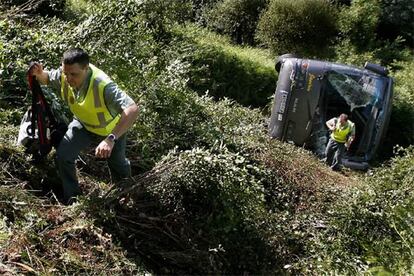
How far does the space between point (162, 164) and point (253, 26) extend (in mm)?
14966

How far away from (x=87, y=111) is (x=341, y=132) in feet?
21.8

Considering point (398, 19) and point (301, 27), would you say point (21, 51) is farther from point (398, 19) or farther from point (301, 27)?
point (398, 19)

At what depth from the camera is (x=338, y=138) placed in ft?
33.1

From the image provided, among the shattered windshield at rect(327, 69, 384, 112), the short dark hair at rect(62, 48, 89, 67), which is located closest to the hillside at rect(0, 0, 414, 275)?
the short dark hair at rect(62, 48, 89, 67)

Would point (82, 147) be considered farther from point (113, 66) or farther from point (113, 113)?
point (113, 66)

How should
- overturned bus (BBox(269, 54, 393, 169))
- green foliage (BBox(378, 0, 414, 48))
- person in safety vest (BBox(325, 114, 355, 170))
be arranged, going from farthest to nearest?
green foliage (BBox(378, 0, 414, 48)) < overturned bus (BBox(269, 54, 393, 169)) < person in safety vest (BBox(325, 114, 355, 170))

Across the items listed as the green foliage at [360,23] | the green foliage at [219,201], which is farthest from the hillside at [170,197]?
the green foliage at [360,23]

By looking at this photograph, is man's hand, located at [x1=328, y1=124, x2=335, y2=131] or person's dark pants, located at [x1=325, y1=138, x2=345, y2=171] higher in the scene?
man's hand, located at [x1=328, y1=124, x2=335, y2=131]

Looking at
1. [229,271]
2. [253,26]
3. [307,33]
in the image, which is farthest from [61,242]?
[253,26]

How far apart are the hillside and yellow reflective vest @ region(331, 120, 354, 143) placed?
210 cm

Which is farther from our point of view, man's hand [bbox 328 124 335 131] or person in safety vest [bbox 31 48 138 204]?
man's hand [bbox 328 124 335 131]

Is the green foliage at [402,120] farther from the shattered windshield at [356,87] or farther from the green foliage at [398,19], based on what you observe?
the green foliage at [398,19]

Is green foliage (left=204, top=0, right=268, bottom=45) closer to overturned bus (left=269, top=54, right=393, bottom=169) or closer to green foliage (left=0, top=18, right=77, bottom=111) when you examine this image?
overturned bus (left=269, top=54, right=393, bottom=169)

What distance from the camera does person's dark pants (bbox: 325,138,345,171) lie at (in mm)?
10094
